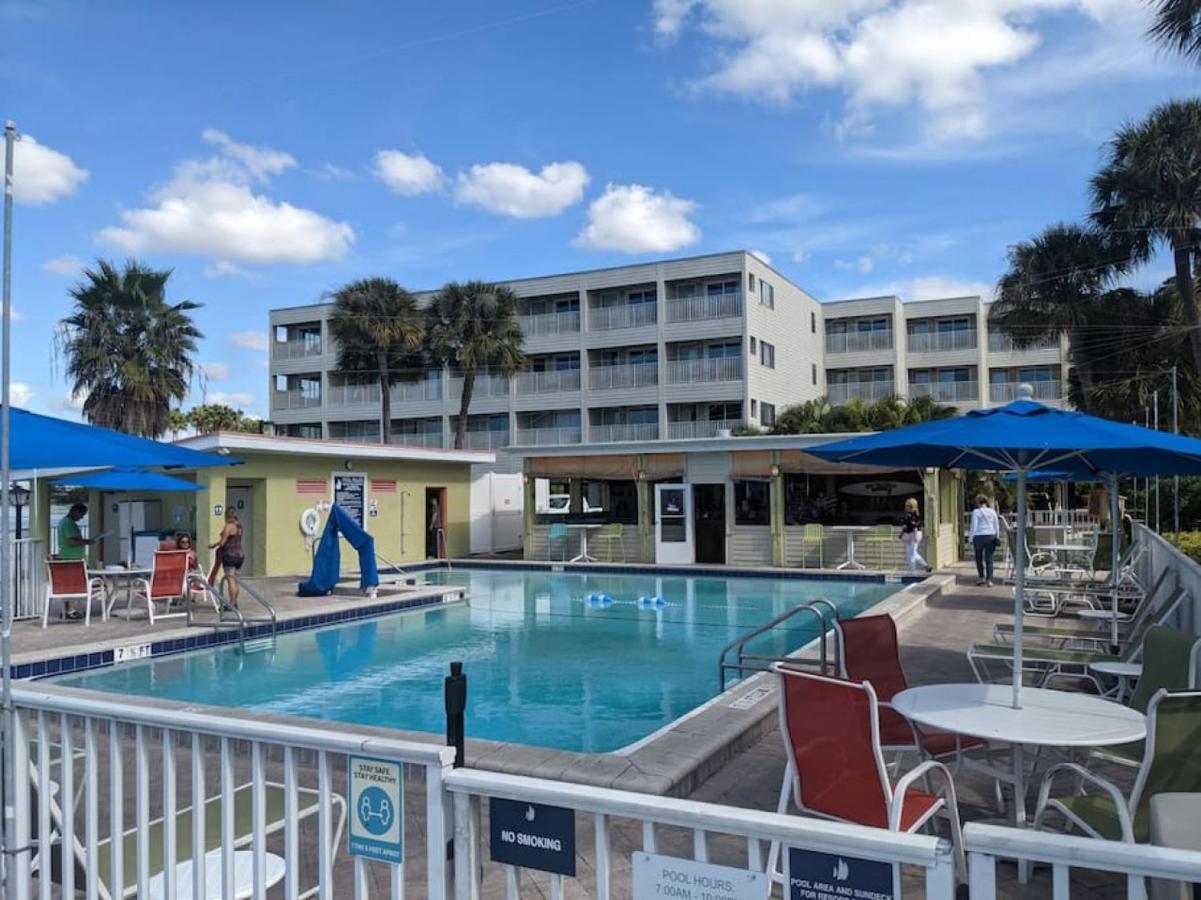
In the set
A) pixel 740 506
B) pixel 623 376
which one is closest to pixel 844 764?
pixel 740 506

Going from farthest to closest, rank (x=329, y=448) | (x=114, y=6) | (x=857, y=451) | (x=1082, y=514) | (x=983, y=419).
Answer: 1. (x=1082, y=514)
2. (x=329, y=448)
3. (x=114, y=6)
4. (x=857, y=451)
5. (x=983, y=419)

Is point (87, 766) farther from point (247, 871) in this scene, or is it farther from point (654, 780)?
point (654, 780)

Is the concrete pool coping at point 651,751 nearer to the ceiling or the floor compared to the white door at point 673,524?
nearer to the floor

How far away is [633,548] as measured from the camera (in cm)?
2173

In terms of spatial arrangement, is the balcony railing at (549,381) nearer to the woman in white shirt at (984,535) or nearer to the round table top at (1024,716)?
the woman in white shirt at (984,535)

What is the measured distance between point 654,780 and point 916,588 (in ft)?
34.1

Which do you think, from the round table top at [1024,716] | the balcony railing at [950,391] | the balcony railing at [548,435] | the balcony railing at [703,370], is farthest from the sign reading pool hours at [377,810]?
the balcony railing at [950,391]

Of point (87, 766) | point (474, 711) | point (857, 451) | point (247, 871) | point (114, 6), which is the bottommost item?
point (474, 711)

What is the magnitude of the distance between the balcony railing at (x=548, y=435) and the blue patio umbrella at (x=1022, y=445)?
3257 cm

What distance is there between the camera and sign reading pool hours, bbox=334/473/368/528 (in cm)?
2095

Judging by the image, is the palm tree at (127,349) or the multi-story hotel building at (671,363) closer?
the palm tree at (127,349)

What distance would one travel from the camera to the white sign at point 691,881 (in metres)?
1.80

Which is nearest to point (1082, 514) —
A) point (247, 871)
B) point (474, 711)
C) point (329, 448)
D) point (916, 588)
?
point (916, 588)

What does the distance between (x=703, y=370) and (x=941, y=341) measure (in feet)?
44.5
